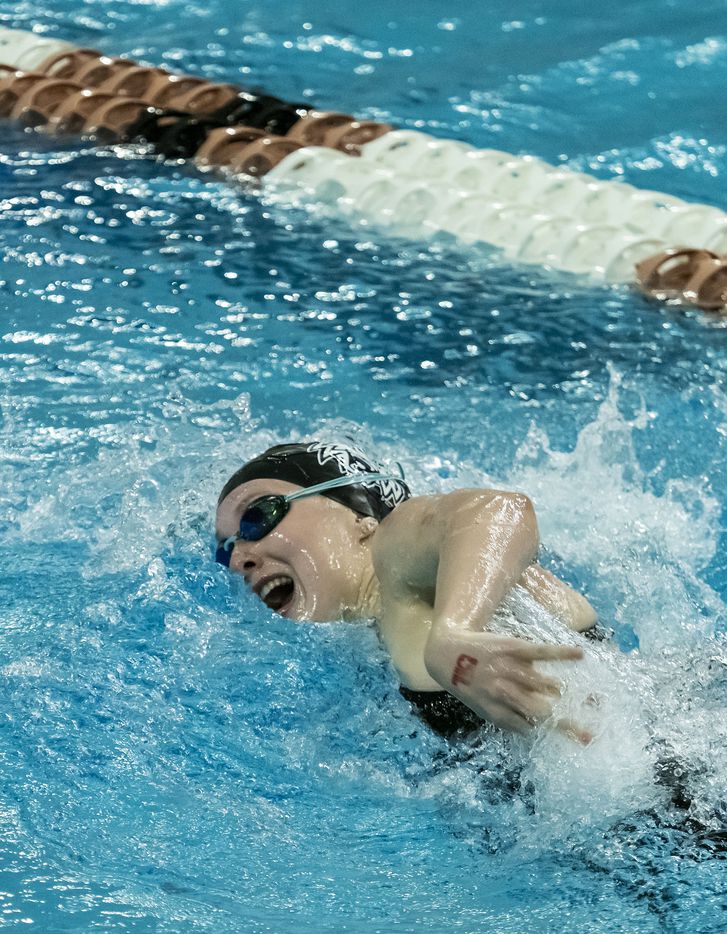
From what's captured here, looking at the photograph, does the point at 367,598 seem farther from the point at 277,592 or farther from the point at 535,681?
the point at 535,681

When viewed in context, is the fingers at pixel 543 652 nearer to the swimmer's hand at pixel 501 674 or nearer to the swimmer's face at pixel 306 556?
the swimmer's hand at pixel 501 674

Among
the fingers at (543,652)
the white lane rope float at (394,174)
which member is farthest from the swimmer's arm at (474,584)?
the white lane rope float at (394,174)

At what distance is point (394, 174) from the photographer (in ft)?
19.3

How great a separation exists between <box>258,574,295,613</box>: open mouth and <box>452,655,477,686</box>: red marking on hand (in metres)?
0.82

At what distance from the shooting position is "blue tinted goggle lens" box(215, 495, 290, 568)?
2910 millimetres

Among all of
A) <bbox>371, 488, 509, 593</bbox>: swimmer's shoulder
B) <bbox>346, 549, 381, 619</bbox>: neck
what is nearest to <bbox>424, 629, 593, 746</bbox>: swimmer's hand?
<bbox>371, 488, 509, 593</bbox>: swimmer's shoulder

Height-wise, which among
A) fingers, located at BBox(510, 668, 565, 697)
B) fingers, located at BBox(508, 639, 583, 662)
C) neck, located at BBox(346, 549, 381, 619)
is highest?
fingers, located at BBox(508, 639, 583, 662)

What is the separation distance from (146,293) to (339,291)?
730 mm

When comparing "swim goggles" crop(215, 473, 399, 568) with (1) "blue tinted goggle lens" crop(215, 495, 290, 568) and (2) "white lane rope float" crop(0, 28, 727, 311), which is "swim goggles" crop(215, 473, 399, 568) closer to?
(1) "blue tinted goggle lens" crop(215, 495, 290, 568)

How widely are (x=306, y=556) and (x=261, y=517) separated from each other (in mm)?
145

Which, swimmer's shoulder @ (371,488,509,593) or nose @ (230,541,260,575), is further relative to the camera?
nose @ (230,541,260,575)

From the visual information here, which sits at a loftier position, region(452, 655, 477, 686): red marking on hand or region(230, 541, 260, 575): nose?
region(452, 655, 477, 686): red marking on hand

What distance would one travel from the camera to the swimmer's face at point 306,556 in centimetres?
283

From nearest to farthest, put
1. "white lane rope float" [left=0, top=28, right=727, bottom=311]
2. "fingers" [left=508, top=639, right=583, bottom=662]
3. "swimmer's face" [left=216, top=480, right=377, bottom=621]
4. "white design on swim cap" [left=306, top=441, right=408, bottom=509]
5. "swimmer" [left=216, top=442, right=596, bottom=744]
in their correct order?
"fingers" [left=508, top=639, right=583, bottom=662]
"swimmer" [left=216, top=442, right=596, bottom=744]
"swimmer's face" [left=216, top=480, right=377, bottom=621]
"white design on swim cap" [left=306, top=441, right=408, bottom=509]
"white lane rope float" [left=0, top=28, right=727, bottom=311]
